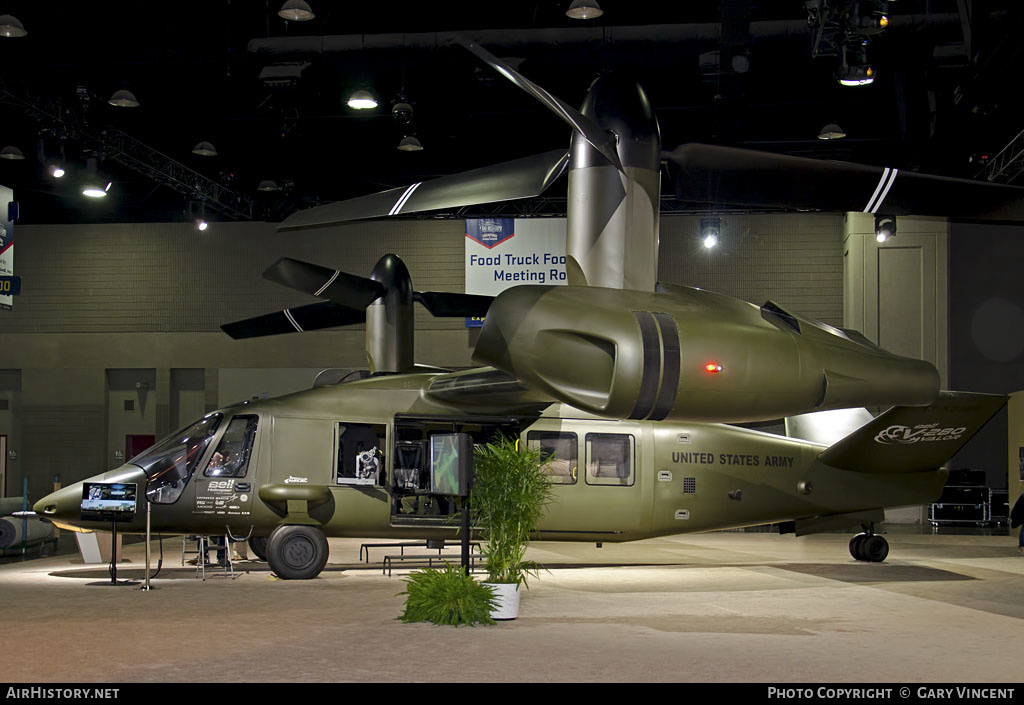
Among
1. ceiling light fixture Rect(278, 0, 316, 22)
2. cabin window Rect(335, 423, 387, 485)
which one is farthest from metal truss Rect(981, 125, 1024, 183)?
cabin window Rect(335, 423, 387, 485)

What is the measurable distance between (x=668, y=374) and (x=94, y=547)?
11941 millimetres

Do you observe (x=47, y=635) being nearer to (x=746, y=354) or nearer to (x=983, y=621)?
(x=746, y=354)

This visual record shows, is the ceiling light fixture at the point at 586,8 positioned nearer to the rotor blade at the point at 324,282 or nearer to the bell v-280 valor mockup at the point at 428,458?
the bell v-280 valor mockup at the point at 428,458

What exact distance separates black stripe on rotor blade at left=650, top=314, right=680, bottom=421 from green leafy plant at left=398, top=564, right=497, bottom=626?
4.01 metres

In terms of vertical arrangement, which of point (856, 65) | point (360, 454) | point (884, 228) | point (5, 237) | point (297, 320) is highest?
point (856, 65)

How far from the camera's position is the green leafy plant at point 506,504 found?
370 inches

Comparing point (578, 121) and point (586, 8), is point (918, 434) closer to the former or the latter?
point (586, 8)

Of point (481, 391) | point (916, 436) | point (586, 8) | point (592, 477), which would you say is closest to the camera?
point (481, 391)

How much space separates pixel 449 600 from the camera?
893cm

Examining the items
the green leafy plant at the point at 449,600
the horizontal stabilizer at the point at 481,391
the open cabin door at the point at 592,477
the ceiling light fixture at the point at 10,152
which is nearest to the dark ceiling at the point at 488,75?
the ceiling light fixture at the point at 10,152

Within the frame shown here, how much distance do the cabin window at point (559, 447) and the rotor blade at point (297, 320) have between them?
3417 mm

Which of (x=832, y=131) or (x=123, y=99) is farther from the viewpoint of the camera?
(x=832, y=131)

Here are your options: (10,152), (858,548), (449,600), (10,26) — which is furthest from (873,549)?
(10,152)

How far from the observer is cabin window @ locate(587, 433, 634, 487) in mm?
13172
